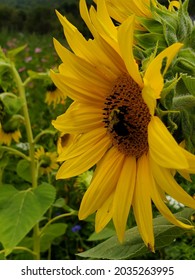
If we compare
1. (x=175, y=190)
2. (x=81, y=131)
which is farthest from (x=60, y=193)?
(x=175, y=190)

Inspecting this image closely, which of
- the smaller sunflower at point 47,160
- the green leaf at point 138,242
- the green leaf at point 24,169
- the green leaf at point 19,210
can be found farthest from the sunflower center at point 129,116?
the smaller sunflower at point 47,160

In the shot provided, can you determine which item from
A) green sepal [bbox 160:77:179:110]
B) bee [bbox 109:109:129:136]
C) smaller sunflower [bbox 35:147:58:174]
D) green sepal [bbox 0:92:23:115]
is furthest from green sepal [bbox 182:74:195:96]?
smaller sunflower [bbox 35:147:58:174]

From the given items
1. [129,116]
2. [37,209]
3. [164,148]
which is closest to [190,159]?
[164,148]

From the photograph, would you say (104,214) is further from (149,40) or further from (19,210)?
(19,210)

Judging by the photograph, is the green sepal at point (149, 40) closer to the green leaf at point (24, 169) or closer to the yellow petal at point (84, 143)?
the yellow petal at point (84, 143)

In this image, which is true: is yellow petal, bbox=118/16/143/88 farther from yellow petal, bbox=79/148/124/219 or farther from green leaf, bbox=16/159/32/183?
green leaf, bbox=16/159/32/183

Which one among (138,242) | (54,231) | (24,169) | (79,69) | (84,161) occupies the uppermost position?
(79,69)
